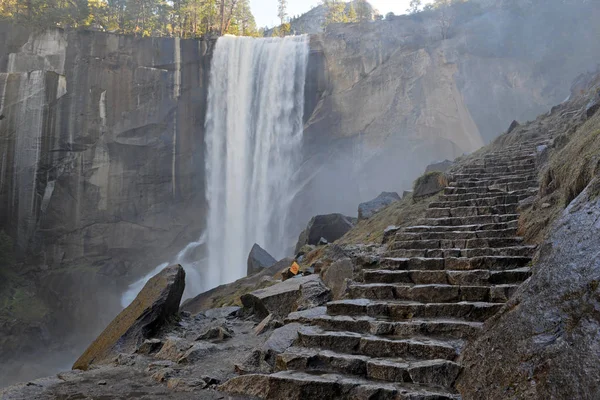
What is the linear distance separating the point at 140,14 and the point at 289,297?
30980mm

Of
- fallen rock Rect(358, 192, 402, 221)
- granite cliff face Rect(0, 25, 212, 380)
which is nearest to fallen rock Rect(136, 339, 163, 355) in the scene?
fallen rock Rect(358, 192, 402, 221)

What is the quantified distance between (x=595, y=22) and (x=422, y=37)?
9.96 m

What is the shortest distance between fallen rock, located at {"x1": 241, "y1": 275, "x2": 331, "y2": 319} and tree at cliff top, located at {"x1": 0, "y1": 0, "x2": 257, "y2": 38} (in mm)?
27089

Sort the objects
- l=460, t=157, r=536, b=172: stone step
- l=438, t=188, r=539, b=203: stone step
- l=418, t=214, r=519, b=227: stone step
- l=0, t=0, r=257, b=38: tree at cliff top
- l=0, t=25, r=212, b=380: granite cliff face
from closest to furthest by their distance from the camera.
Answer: l=418, t=214, r=519, b=227: stone step
l=438, t=188, r=539, b=203: stone step
l=460, t=157, r=536, b=172: stone step
l=0, t=25, r=212, b=380: granite cliff face
l=0, t=0, r=257, b=38: tree at cliff top

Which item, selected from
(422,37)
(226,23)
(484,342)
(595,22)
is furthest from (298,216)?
(484,342)

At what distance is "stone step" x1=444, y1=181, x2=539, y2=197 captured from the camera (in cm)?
879

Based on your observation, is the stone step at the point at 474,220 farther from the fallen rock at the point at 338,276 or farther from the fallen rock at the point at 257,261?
the fallen rock at the point at 257,261

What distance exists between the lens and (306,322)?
212 inches

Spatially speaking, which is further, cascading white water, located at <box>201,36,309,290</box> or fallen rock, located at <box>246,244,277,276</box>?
cascading white water, located at <box>201,36,309,290</box>

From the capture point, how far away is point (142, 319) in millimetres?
7598

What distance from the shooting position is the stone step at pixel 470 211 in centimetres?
787

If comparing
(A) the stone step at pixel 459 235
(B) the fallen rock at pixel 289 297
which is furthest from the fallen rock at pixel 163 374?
(A) the stone step at pixel 459 235

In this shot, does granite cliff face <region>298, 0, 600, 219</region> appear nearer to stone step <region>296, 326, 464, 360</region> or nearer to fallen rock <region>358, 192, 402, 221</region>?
fallen rock <region>358, 192, 402, 221</region>

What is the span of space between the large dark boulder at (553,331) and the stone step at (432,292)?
3.77ft
